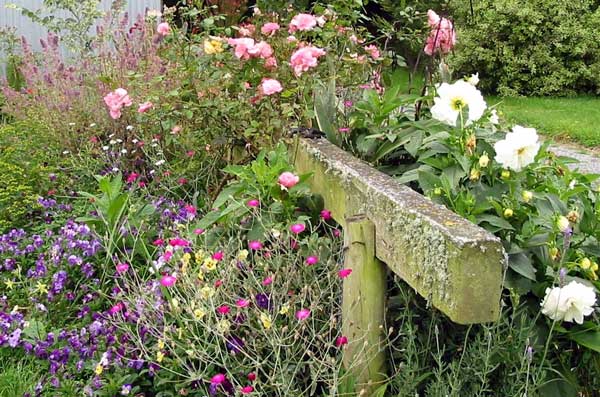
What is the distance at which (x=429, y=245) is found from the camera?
67.3 inches

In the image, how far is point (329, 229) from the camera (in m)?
2.69

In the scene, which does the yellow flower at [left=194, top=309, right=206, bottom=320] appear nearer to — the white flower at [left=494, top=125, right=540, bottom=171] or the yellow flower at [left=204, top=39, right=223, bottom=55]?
the white flower at [left=494, top=125, right=540, bottom=171]

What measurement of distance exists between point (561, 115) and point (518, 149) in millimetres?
9509

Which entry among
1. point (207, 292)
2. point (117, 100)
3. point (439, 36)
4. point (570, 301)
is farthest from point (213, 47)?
point (570, 301)

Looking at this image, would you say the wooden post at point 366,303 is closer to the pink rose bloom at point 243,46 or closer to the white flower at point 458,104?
the white flower at point 458,104

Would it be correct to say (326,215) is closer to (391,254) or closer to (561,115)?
(391,254)

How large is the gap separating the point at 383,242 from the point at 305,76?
171cm

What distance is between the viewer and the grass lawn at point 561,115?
9.22 m

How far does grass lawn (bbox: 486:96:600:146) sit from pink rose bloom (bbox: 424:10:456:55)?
474 centimetres

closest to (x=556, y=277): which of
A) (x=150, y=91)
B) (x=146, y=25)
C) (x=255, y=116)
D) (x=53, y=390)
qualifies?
(x=53, y=390)

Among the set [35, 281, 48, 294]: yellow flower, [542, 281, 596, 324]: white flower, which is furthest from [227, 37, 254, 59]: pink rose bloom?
[542, 281, 596, 324]: white flower

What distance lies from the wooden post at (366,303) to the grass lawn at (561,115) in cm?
605

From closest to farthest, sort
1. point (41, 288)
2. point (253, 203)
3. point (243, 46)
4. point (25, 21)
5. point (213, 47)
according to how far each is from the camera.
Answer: point (253, 203) < point (41, 288) < point (243, 46) < point (213, 47) < point (25, 21)

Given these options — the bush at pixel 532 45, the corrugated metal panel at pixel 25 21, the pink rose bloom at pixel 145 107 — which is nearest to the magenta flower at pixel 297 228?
the pink rose bloom at pixel 145 107
